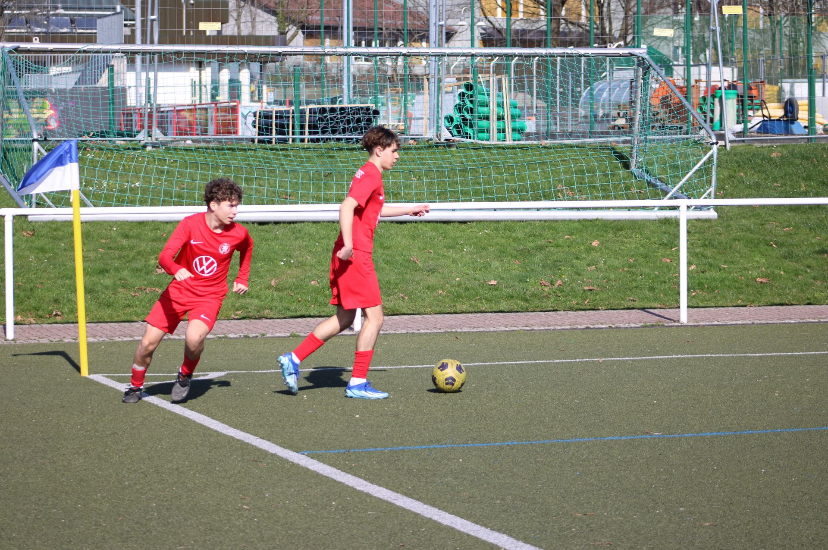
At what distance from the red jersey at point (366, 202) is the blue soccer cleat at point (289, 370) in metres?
0.90

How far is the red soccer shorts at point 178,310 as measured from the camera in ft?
22.7

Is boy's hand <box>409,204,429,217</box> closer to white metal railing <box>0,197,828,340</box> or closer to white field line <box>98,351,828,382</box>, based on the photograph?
white field line <box>98,351,828,382</box>

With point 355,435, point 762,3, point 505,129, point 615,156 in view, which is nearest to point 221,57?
point 505,129

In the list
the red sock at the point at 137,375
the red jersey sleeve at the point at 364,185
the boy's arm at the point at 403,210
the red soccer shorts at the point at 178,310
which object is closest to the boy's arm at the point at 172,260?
the red soccer shorts at the point at 178,310

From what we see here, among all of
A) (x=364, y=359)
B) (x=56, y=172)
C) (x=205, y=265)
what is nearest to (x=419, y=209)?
(x=364, y=359)

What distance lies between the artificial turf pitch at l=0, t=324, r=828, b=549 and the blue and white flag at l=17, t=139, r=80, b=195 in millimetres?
1562

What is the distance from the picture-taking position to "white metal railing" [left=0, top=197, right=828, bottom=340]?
9953 millimetres

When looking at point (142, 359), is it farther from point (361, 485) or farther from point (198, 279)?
point (361, 485)

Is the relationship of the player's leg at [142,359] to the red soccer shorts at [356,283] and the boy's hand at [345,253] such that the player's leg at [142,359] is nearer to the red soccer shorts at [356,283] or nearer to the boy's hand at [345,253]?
the red soccer shorts at [356,283]

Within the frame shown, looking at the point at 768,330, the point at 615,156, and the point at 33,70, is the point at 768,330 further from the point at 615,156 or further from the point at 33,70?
the point at 33,70

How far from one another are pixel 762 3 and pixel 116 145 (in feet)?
58.9

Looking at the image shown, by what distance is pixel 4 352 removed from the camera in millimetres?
9297

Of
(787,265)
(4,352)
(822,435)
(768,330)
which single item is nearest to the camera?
(822,435)

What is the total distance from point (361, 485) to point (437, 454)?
2.38 feet
